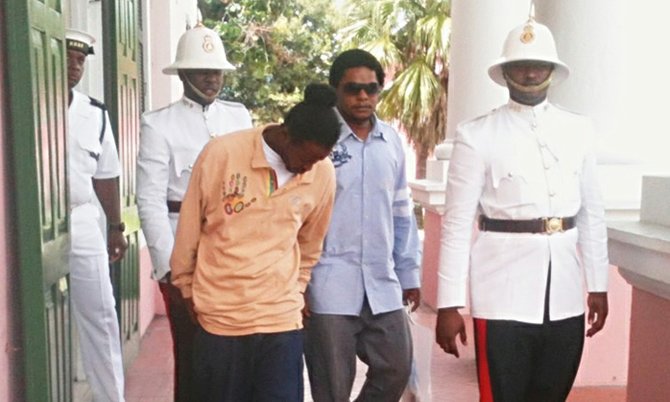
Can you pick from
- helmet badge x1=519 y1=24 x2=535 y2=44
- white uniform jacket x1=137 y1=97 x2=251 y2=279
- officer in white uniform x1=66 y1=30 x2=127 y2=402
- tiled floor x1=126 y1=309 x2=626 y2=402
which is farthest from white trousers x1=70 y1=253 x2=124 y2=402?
helmet badge x1=519 y1=24 x2=535 y2=44

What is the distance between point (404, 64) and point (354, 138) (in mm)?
15908

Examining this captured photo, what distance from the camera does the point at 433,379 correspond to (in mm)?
6953

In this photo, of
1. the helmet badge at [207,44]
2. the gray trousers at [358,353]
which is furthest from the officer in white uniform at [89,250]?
the gray trousers at [358,353]

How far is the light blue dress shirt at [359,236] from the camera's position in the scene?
4512mm

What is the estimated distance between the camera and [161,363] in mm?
7336

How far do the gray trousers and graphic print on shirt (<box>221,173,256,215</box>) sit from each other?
0.99m

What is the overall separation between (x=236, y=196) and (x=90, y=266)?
161cm

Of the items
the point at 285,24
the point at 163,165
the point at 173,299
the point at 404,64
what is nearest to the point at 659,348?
the point at 173,299

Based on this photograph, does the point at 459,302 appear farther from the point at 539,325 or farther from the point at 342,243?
the point at 342,243

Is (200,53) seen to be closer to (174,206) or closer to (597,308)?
(174,206)

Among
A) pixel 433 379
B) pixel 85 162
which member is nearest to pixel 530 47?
pixel 85 162

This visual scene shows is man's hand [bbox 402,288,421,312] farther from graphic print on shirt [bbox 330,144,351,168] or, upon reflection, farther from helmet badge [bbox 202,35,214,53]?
helmet badge [bbox 202,35,214,53]

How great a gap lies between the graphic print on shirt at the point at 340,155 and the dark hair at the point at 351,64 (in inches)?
12.0

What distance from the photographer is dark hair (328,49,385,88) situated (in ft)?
15.0
